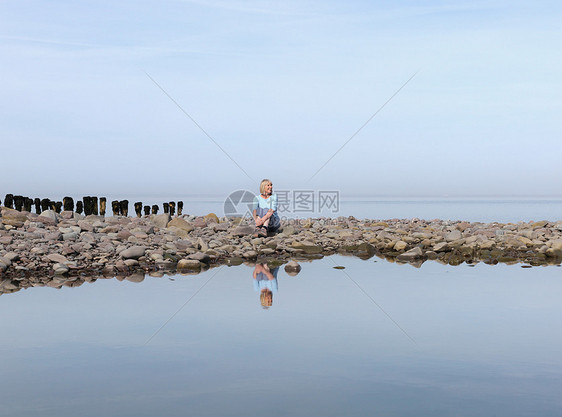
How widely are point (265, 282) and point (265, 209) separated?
4.80 metres

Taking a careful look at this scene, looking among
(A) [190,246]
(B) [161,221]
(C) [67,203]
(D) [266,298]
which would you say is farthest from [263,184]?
(C) [67,203]

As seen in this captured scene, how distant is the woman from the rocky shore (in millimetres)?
286

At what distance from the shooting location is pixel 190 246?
1480cm

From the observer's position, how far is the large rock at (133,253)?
13.2 meters

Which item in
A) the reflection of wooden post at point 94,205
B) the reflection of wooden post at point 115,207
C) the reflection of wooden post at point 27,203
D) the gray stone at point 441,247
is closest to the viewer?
the gray stone at point 441,247

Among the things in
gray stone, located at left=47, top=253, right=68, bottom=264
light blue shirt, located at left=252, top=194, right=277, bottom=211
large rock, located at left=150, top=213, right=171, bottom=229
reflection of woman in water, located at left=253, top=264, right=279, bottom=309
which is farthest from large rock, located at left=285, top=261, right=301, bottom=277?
large rock, located at left=150, top=213, right=171, bottom=229

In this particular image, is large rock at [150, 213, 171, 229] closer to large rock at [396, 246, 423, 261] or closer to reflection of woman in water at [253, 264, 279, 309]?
reflection of woman in water at [253, 264, 279, 309]

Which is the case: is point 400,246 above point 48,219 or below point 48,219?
below

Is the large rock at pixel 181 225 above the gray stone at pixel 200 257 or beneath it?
above

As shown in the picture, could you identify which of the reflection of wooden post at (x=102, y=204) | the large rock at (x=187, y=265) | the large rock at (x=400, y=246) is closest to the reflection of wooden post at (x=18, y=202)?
the reflection of wooden post at (x=102, y=204)

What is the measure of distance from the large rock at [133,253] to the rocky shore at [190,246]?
0.02 meters

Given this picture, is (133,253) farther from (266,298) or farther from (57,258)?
(266,298)

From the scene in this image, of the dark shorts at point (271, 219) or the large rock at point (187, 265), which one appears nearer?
the large rock at point (187, 265)

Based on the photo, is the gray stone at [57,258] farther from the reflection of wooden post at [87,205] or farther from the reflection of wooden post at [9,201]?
the reflection of wooden post at [87,205]
